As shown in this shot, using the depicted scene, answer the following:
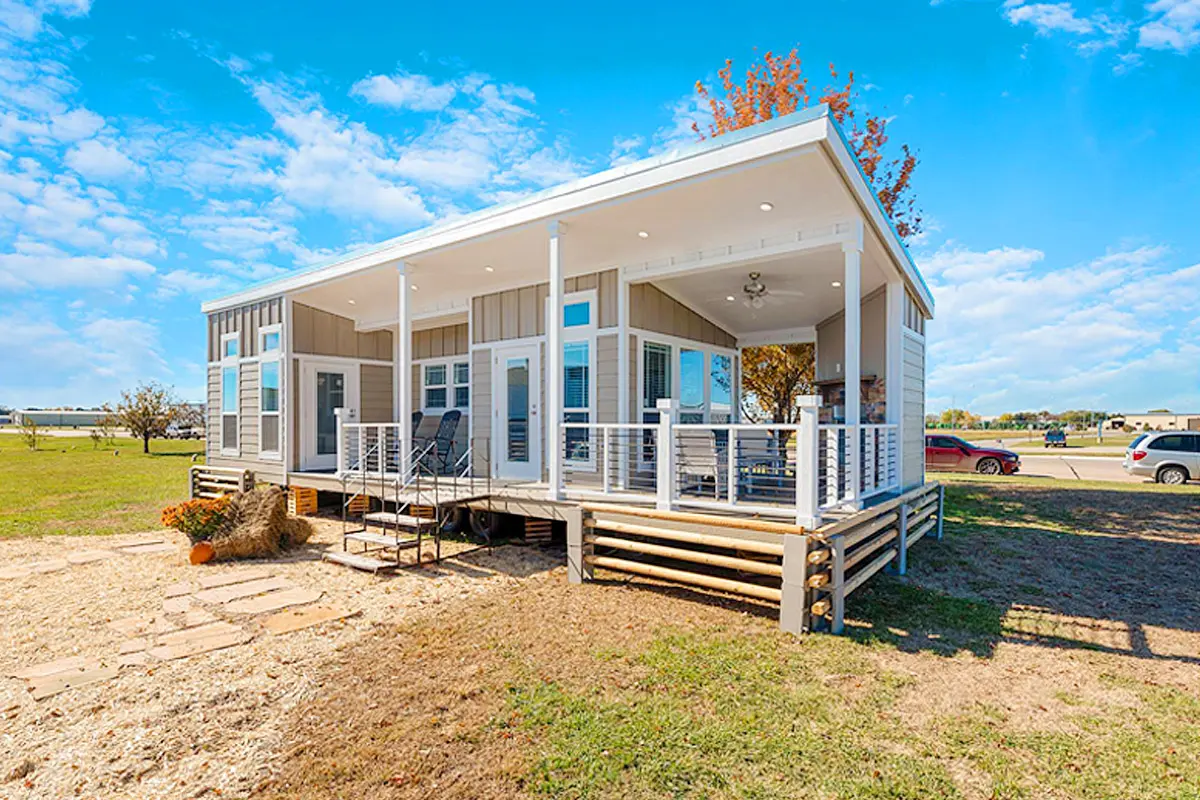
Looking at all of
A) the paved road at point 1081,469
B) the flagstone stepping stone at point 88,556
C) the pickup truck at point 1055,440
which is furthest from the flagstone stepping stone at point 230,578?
the pickup truck at point 1055,440

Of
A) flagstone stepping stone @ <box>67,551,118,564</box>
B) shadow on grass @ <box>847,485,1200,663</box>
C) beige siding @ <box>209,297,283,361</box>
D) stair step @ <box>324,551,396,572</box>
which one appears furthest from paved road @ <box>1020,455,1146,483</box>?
flagstone stepping stone @ <box>67,551,118,564</box>

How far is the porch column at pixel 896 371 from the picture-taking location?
695 cm

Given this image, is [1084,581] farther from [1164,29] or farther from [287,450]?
[287,450]

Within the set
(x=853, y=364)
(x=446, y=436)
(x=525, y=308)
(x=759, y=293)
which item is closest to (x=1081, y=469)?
(x=759, y=293)

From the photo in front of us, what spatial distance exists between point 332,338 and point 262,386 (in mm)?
1467

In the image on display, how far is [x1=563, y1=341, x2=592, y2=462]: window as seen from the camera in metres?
7.18

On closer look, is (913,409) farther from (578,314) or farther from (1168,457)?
(1168,457)

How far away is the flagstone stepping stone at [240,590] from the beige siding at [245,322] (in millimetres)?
5583

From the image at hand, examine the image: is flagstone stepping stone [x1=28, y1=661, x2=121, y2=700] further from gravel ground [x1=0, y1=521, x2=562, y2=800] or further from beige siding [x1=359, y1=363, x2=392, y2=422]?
beige siding [x1=359, y1=363, x2=392, y2=422]

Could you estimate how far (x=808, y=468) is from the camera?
428 centimetres

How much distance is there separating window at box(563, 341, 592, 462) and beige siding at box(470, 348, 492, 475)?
5.00 ft

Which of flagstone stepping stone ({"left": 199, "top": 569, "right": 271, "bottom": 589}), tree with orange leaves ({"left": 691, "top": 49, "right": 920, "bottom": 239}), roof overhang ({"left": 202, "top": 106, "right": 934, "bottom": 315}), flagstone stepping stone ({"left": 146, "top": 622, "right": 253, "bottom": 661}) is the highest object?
tree with orange leaves ({"left": 691, "top": 49, "right": 920, "bottom": 239})

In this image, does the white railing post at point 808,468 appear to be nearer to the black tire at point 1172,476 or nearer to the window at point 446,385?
the window at point 446,385

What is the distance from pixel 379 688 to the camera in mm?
3279
